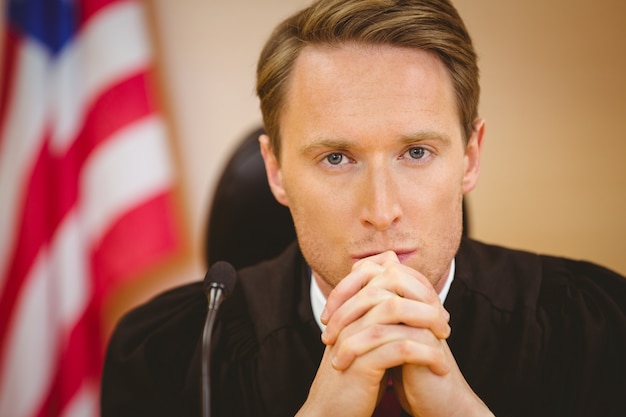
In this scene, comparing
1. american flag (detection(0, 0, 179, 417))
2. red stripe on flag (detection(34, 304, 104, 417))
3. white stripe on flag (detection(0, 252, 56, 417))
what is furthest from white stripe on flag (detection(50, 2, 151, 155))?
red stripe on flag (detection(34, 304, 104, 417))

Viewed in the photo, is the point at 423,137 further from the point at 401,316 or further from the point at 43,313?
the point at 43,313

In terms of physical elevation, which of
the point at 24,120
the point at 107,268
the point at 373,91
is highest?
the point at 24,120

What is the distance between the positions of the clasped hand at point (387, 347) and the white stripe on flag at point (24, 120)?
1.40m

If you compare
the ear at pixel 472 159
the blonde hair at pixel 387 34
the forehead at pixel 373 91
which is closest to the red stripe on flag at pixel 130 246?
the blonde hair at pixel 387 34

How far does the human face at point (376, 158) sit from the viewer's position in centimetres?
113

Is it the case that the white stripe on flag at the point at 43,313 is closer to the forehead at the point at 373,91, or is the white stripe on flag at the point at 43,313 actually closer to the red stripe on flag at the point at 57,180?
the red stripe on flag at the point at 57,180

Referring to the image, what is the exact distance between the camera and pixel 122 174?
2.08 m

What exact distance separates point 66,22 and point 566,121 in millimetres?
1720

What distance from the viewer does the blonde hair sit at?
1174 mm

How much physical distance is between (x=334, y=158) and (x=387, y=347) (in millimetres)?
384

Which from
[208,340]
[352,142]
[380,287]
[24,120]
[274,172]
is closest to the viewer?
[208,340]

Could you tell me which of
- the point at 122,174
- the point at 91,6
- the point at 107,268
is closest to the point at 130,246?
the point at 107,268

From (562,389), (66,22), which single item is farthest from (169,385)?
(66,22)

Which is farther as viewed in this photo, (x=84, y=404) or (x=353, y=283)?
(x=84, y=404)
